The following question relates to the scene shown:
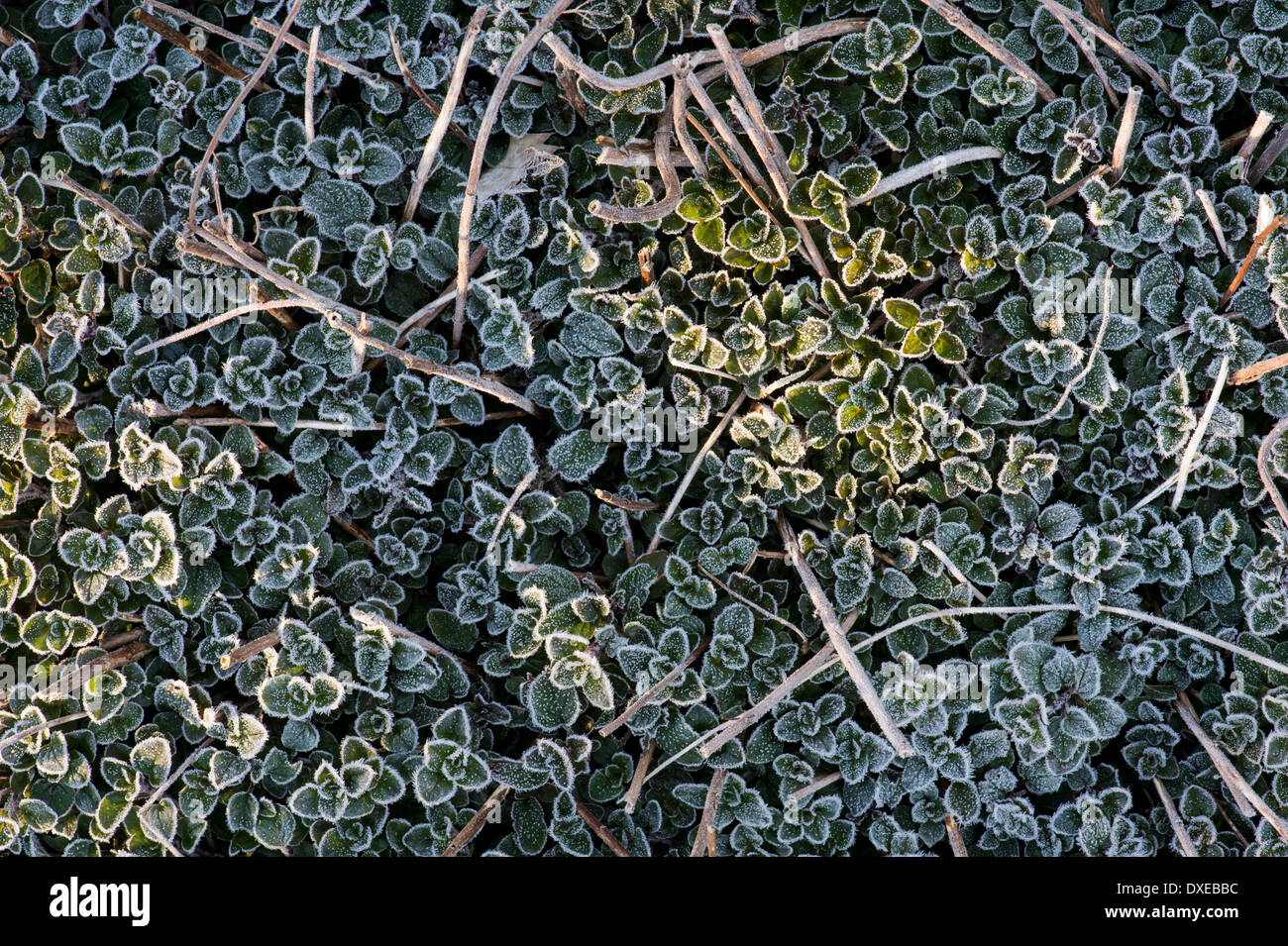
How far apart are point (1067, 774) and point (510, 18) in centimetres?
190

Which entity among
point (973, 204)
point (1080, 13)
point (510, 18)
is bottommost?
point (973, 204)

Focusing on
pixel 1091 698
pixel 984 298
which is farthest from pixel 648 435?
pixel 1091 698

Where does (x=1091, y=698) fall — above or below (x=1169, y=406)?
below

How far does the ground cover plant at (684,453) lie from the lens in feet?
6.51

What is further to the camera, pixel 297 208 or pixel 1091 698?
pixel 297 208

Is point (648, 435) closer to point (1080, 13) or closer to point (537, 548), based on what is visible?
point (537, 548)

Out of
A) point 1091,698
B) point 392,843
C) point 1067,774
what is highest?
point 1091,698

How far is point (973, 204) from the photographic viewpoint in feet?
6.84

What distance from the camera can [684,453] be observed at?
2.07m

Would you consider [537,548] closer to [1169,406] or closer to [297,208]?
[297,208]

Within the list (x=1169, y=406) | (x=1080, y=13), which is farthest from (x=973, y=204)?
(x=1169, y=406)

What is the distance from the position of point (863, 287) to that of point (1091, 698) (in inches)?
37.1

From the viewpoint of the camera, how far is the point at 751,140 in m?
2.04

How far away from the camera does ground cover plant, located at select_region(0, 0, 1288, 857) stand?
198cm
